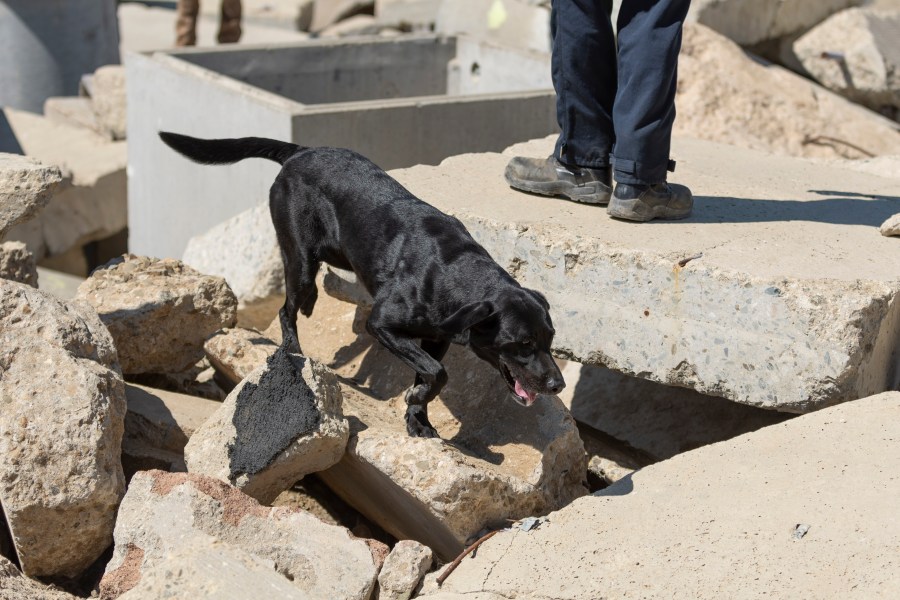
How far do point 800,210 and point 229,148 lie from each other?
2.09 metres

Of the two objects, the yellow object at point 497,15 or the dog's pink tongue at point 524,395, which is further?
the yellow object at point 497,15

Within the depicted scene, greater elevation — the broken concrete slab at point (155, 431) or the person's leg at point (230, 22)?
the broken concrete slab at point (155, 431)

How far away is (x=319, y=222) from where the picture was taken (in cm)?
395

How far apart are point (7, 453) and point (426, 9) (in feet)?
36.0

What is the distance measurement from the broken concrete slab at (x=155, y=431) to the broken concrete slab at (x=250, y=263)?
1090 mm

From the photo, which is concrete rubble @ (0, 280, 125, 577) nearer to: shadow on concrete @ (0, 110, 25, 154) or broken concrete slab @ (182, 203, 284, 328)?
broken concrete slab @ (182, 203, 284, 328)

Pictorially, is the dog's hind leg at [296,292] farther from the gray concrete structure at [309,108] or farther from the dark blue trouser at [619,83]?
the gray concrete structure at [309,108]

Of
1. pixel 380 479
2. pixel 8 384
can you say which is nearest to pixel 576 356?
pixel 380 479

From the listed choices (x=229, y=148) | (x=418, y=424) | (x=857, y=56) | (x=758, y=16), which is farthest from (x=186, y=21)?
(x=418, y=424)

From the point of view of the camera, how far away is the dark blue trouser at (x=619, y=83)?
12.4ft

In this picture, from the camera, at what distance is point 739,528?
3.06 m

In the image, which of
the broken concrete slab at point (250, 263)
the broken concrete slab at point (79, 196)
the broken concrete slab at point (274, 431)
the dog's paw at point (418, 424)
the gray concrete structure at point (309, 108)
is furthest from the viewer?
the broken concrete slab at point (79, 196)

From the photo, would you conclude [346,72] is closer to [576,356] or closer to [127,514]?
[576,356]

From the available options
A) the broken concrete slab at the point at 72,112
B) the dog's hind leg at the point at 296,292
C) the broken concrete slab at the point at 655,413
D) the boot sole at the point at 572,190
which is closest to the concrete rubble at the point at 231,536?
the dog's hind leg at the point at 296,292
